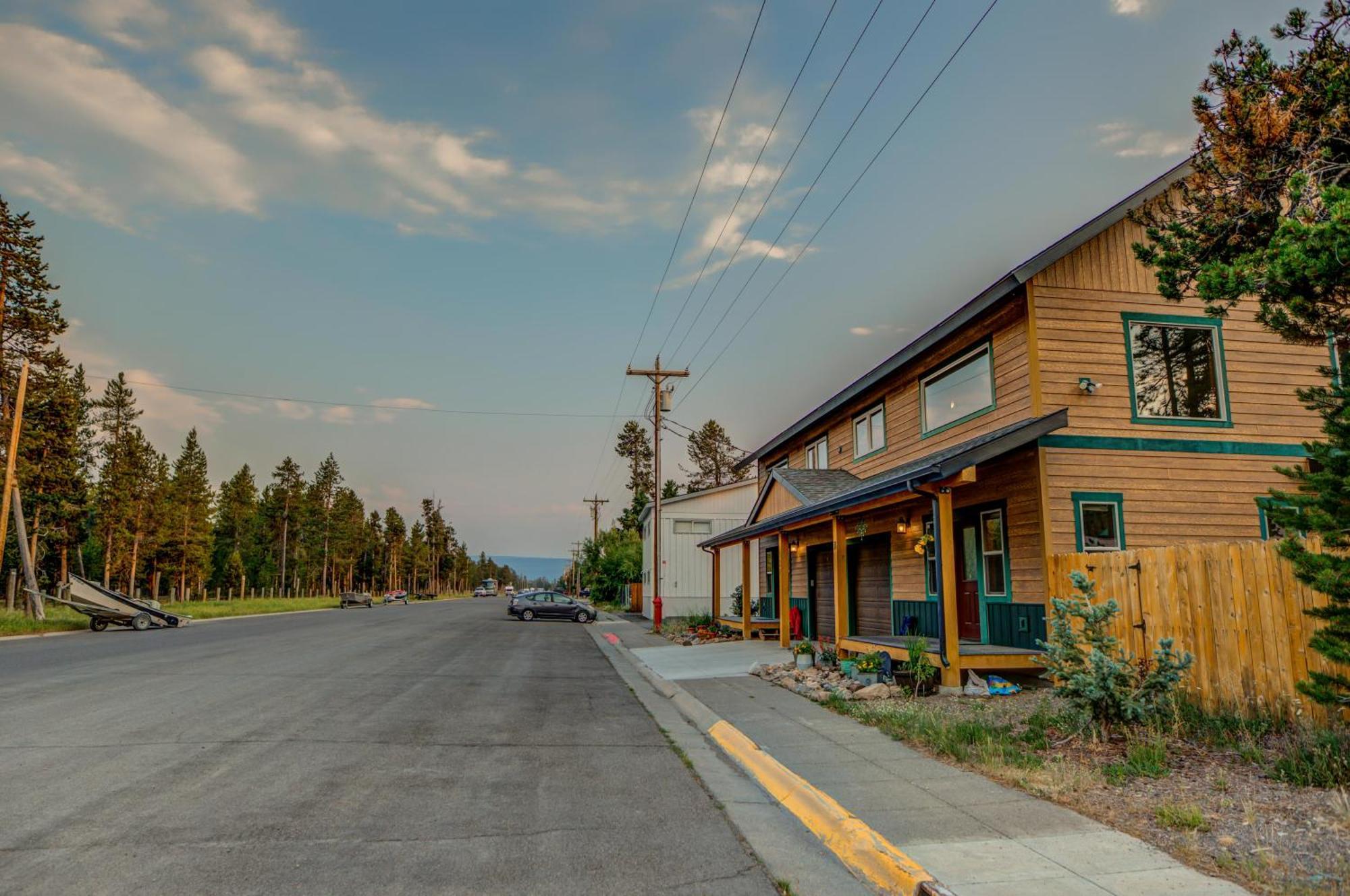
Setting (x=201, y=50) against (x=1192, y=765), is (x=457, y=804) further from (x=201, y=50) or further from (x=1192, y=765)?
A: (x=201, y=50)

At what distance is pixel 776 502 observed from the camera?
2023 centimetres

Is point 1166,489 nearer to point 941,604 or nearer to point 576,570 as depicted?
point 941,604

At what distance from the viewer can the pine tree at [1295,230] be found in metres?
5.82

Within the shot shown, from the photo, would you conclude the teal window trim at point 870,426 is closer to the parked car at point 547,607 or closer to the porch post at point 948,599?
the porch post at point 948,599

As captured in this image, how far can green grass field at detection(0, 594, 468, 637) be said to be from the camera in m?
22.4

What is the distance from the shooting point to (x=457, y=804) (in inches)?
220

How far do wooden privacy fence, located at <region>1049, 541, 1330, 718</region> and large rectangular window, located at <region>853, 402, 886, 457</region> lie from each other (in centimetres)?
870

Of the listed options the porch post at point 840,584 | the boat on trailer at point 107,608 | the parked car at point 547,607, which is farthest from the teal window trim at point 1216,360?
the parked car at point 547,607

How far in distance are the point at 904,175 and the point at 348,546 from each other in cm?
9480

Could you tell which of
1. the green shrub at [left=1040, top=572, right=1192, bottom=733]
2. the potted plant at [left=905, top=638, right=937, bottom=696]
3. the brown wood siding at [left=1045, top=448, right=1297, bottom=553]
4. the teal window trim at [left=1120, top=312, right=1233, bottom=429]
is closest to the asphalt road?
the green shrub at [left=1040, top=572, right=1192, bottom=733]

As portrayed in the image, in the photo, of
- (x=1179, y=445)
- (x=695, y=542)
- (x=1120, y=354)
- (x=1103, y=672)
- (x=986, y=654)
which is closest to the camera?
(x=1103, y=672)

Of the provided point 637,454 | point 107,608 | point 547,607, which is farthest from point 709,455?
point 107,608

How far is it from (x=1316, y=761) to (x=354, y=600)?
6068 centimetres

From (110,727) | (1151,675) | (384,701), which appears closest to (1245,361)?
(1151,675)
